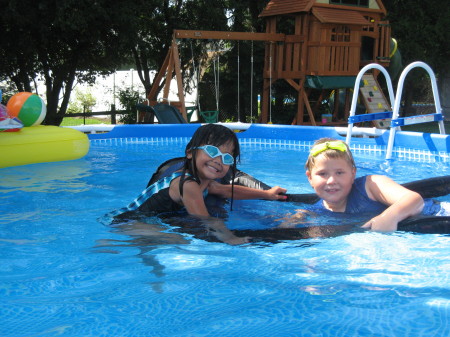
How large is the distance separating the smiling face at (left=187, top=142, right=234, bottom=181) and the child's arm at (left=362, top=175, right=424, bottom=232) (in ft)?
2.99

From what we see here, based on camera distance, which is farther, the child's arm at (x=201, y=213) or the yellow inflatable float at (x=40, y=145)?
the yellow inflatable float at (x=40, y=145)

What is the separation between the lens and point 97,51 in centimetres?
1237

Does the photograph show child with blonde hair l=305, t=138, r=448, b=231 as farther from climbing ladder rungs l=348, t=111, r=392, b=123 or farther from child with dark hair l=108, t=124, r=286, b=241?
climbing ladder rungs l=348, t=111, r=392, b=123

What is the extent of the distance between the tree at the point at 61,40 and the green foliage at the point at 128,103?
0.80 m

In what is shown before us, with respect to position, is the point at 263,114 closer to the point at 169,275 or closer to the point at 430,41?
the point at 430,41

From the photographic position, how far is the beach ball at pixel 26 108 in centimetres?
700

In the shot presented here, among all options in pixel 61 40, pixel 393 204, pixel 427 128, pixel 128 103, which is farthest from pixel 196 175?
pixel 427 128

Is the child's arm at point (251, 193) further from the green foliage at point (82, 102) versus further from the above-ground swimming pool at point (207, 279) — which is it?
the green foliage at point (82, 102)

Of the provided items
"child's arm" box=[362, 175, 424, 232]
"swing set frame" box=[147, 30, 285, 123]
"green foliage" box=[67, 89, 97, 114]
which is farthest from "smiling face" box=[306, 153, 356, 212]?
"green foliage" box=[67, 89, 97, 114]

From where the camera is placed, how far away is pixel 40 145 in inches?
272

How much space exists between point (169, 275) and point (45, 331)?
0.78 metres

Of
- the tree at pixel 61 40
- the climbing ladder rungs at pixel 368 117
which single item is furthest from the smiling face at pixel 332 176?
the tree at pixel 61 40

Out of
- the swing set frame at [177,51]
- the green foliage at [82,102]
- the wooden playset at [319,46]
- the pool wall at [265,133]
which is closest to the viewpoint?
the pool wall at [265,133]

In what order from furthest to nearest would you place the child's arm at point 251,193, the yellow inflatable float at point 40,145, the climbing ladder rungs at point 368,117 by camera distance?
the climbing ladder rungs at point 368,117 → the yellow inflatable float at point 40,145 → the child's arm at point 251,193
